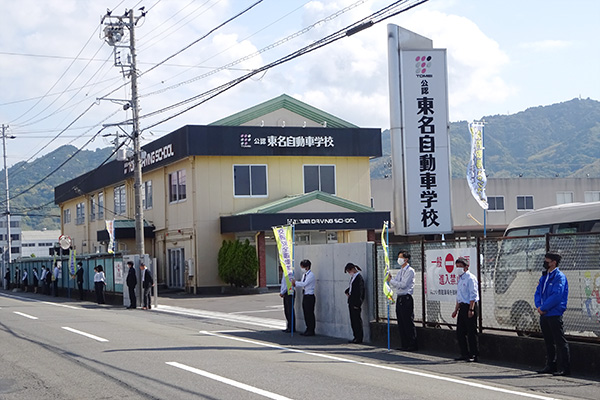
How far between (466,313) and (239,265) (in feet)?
79.8

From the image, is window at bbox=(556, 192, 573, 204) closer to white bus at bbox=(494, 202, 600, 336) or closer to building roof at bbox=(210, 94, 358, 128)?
building roof at bbox=(210, 94, 358, 128)

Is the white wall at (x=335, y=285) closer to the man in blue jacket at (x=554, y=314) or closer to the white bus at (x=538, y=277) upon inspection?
the white bus at (x=538, y=277)

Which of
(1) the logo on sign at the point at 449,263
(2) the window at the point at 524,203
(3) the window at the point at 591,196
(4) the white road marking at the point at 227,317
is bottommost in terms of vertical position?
(4) the white road marking at the point at 227,317

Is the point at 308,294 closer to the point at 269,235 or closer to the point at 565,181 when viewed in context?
the point at 269,235

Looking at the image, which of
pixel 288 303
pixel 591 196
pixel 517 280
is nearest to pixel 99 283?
pixel 288 303

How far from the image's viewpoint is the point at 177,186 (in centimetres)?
4184

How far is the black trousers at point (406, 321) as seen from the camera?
14906 mm

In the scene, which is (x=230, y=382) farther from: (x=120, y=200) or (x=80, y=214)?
(x=80, y=214)

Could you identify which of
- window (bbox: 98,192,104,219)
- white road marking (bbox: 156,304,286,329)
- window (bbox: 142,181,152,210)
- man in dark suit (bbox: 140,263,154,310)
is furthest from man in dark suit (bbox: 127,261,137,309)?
window (bbox: 98,192,104,219)

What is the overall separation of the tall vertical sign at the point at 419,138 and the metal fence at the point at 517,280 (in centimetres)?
269

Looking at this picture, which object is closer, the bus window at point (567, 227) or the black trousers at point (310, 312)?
the bus window at point (567, 227)

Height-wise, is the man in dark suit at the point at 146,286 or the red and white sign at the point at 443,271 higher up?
the red and white sign at the point at 443,271

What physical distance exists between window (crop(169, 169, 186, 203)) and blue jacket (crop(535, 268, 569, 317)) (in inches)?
1213

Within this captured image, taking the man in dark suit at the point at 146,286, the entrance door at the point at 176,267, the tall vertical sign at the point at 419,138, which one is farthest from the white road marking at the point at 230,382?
the entrance door at the point at 176,267
